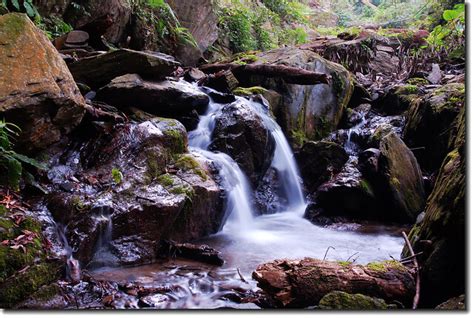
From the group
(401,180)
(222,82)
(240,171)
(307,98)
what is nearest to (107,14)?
(222,82)

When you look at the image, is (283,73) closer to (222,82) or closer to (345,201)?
(222,82)

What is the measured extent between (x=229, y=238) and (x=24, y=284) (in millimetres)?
2244

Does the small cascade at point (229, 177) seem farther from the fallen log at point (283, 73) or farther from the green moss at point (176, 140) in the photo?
the fallen log at point (283, 73)

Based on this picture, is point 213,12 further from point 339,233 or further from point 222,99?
point 339,233

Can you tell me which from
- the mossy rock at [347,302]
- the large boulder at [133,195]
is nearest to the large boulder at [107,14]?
the large boulder at [133,195]

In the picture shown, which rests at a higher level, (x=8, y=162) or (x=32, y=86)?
(x=32, y=86)

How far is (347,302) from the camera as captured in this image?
2045mm

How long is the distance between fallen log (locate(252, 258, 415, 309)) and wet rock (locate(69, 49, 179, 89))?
3636mm

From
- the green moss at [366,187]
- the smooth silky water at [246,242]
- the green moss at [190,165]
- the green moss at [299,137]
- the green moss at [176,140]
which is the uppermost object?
the green moss at [299,137]

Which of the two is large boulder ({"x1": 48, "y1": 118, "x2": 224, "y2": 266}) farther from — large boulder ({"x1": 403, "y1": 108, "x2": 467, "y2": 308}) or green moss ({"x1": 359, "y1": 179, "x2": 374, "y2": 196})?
large boulder ({"x1": 403, "y1": 108, "x2": 467, "y2": 308})

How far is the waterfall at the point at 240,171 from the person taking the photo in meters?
4.89

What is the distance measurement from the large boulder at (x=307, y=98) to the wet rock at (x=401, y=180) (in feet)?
6.38

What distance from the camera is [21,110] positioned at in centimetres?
307

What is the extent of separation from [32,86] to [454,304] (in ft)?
10.9
